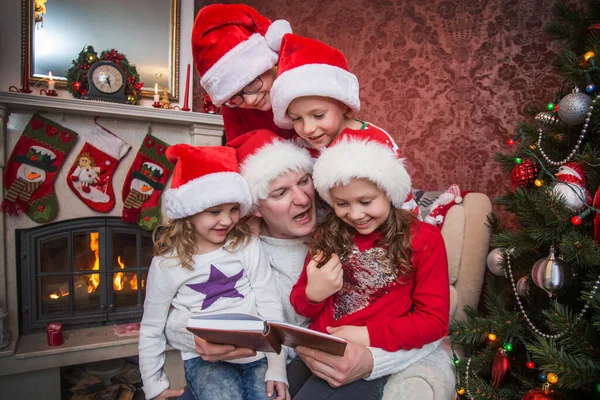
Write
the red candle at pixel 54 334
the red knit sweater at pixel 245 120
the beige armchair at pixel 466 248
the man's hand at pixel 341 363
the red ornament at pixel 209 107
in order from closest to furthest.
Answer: the man's hand at pixel 341 363 → the red knit sweater at pixel 245 120 → the beige armchair at pixel 466 248 → the red candle at pixel 54 334 → the red ornament at pixel 209 107

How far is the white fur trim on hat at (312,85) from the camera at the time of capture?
4.85 ft

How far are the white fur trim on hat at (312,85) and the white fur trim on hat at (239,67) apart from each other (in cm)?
17

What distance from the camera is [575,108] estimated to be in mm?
1510

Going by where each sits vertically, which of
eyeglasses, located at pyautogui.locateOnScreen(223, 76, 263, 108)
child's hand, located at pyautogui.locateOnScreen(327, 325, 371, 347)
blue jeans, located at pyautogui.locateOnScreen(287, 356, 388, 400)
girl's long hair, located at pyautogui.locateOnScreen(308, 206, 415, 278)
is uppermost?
eyeglasses, located at pyautogui.locateOnScreen(223, 76, 263, 108)

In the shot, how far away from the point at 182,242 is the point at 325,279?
0.58m

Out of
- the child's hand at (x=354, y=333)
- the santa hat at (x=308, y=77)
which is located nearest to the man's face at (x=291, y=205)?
the santa hat at (x=308, y=77)

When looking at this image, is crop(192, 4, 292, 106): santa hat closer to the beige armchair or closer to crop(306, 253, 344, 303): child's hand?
crop(306, 253, 344, 303): child's hand

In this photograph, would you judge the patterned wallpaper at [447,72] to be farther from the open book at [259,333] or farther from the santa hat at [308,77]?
the open book at [259,333]

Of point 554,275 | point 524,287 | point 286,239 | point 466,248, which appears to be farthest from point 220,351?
point 466,248

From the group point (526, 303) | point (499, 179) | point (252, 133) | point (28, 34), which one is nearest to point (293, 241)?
point (252, 133)

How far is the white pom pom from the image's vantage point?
1.70 metres

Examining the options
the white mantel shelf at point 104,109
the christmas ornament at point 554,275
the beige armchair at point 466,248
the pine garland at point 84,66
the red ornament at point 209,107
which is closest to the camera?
the christmas ornament at point 554,275

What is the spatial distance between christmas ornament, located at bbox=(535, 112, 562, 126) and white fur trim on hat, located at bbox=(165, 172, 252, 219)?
125 centimetres

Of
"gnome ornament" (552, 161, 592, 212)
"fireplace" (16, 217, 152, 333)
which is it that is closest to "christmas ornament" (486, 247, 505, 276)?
"gnome ornament" (552, 161, 592, 212)
